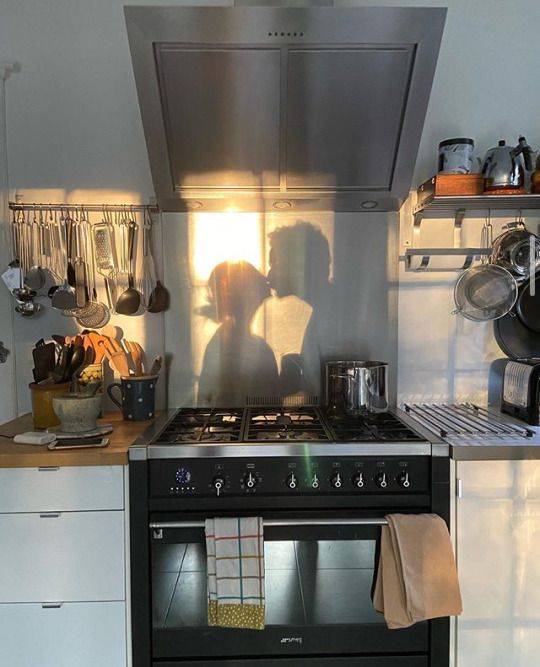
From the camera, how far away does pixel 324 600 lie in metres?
1.37

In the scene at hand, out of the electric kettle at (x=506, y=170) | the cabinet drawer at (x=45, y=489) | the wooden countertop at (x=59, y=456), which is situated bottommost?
the cabinet drawer at (x=45, y=489)

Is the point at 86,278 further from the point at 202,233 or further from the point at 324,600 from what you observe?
the point at 324,600

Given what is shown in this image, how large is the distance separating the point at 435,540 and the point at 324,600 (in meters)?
0.37

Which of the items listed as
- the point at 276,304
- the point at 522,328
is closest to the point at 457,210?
the point at 522,328

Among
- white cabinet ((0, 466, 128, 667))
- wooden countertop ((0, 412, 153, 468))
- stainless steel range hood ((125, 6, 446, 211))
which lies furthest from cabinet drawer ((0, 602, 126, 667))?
stainless steel range hood ((125, 6, 446, 211))

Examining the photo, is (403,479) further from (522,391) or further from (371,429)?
(522,391)

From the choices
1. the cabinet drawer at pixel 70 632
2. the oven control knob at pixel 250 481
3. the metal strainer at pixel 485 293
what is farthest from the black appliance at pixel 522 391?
the cabinet drawer at pixel 70 632

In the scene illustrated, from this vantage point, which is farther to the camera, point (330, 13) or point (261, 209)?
point (261, 209)

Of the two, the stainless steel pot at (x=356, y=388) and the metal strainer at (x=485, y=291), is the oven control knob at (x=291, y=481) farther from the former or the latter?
the metal strainer at (x=485, y=291)

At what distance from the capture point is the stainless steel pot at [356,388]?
1640 millimetres

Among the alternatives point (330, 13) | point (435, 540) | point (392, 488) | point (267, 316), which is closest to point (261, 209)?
point (267, 316)

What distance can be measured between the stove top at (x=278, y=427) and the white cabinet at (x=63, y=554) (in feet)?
0.80

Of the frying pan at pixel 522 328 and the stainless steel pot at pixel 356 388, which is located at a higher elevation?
the frying pan at pixel 522 328

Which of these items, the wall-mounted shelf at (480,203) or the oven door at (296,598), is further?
the wall-mounted shelf at (480,203)
